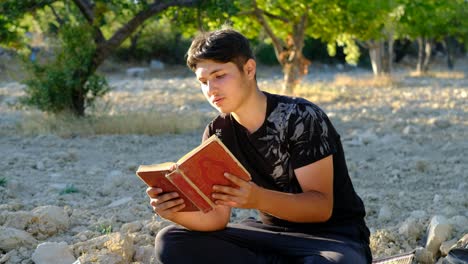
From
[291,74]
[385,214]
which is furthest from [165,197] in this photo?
[291,74]

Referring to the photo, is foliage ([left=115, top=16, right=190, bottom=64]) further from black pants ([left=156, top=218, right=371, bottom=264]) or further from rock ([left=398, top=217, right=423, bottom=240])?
black pants ([left=156, top=218, right=371, bottom=264])

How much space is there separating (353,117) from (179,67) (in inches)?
709

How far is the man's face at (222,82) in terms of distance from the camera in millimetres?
2650

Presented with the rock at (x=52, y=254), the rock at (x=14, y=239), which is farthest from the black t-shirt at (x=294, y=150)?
the rock at (x=14, y=239)

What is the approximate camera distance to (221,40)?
8.67ft

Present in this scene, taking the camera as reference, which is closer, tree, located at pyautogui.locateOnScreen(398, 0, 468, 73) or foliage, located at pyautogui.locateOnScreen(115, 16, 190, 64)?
tree, located at pyautogui.locateOnScreen(398, 0, 468, 73)

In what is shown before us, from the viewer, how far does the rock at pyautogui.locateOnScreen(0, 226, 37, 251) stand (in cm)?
355

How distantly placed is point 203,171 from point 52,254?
4.47ft

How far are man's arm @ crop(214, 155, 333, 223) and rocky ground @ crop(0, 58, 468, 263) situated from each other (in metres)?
1.01

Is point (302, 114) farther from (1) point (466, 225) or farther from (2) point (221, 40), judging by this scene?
(1) point (466, 225)

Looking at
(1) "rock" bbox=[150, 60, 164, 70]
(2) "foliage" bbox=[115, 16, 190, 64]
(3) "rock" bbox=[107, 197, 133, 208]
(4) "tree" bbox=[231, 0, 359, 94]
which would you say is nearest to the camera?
(3) "rock" bbox=[107, 197, 133, 208]

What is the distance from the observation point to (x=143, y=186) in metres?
5.43

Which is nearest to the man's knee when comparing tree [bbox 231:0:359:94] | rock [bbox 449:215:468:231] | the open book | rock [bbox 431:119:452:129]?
the open book

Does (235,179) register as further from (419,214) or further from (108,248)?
(419,214)
